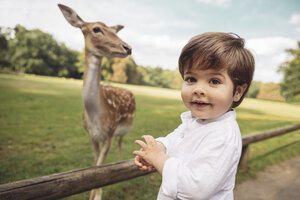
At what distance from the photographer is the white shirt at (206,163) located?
32.4 inches

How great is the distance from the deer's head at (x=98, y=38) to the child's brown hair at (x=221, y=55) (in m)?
1.46

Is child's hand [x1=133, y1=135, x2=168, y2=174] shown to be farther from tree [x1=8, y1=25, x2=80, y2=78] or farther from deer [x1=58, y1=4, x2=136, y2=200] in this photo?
tree [x1=8, y1=25, x2=80, y2=78]

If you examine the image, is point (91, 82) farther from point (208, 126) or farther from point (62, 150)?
point (62, 150)

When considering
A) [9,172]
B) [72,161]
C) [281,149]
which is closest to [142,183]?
[72,161]

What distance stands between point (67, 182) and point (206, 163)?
3.59 ft

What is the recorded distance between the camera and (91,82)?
2430mm

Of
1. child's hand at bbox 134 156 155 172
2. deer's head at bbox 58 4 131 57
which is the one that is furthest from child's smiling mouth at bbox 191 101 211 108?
deer's head at bbox 58 4 131 57

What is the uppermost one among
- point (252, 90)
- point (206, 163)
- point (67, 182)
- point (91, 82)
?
point (252, 90)

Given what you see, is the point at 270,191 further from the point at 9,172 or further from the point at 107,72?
the point at 107,72

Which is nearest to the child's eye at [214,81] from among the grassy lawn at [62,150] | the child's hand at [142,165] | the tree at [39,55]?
the child's hand at [142,165]

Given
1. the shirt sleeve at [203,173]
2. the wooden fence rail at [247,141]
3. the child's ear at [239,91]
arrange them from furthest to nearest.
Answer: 1. the wooden fence rail at [247,141]
2. the child's ear at [239,91]
3. the shirt sleeve at [203,173]

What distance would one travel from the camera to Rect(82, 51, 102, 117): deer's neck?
2.43m

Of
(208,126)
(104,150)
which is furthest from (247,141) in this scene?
(208,126)

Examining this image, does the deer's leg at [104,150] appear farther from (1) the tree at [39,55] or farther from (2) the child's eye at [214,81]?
(1) the tree at [39,55]
